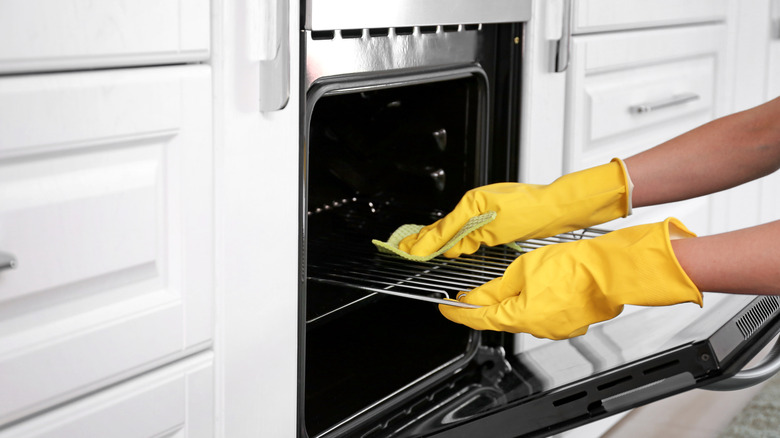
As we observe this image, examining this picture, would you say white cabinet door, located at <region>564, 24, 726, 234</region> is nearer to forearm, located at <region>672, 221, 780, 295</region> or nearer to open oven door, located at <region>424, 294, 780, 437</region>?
open oven door, located at <region>424, 294, 780, 437</region>

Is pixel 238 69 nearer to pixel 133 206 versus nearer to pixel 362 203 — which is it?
pixel 133 206

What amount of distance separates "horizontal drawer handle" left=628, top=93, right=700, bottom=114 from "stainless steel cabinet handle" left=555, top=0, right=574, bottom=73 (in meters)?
0.34

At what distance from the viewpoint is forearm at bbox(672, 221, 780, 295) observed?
928 millimetres

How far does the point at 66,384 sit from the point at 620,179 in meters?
0.82

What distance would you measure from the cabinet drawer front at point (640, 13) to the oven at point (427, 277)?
0.62 feet

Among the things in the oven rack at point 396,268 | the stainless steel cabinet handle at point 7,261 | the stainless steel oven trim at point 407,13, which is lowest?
the oven rack at point 396,268

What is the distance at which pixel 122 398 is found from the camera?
868 millimetres

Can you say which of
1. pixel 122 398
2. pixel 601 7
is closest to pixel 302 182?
pixel 122 398

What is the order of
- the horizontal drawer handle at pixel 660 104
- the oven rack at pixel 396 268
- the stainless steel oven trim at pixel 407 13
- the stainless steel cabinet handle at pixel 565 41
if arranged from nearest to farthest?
the stainless steel oven trim at pixel 407 13 → the oven rack at pixel 396 268 → the stainless steel cabinet handle at pixel 565 41 → the horizontal drawer handle at pixel 660 104

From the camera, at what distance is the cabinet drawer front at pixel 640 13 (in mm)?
1533

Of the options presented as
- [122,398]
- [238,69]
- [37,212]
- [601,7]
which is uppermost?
[601,7]

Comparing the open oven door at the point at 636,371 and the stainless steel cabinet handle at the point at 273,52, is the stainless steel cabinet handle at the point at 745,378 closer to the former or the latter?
the open oven door at the point at 636,371

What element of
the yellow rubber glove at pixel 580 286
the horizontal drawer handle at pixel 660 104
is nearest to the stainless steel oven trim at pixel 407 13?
the yellow rubber glove at pixel 580 286

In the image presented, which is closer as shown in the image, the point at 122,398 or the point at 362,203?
the point at 122,398
